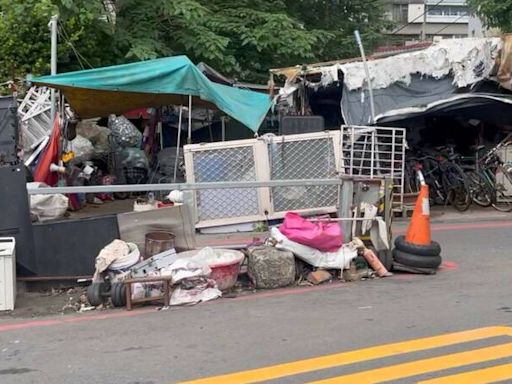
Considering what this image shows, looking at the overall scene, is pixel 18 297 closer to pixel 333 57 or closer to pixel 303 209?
pixel 303 209

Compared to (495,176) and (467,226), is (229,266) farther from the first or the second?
(495,176)

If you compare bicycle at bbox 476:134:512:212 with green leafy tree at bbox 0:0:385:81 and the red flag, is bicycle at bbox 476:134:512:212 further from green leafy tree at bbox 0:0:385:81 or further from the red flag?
the red flag

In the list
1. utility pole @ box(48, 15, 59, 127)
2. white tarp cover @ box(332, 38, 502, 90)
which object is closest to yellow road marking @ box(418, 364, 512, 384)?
utility pole @ box(48, 15, 59, 127)

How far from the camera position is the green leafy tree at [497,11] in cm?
1819

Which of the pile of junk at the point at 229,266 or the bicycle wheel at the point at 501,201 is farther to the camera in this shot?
the bicycle wheel at the point at 501,201

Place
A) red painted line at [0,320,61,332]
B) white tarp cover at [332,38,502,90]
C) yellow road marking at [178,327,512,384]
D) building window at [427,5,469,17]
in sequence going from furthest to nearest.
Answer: building window at [427,5,469,17] → white tarp cover at [332,38,502,90] → red painted line at [0,320,61,332] → yellow road marking at [178,327,512,384]

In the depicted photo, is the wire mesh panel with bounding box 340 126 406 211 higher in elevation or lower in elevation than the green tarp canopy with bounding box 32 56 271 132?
lower

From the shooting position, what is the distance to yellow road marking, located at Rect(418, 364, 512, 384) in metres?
4.44

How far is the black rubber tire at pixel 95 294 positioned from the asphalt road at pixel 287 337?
0.80ft

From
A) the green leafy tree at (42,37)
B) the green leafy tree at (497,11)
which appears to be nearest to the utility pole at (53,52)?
the green leafy tree at (42,37)

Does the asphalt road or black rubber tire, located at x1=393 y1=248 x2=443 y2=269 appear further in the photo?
black rubber tire, located at x1=393 y1=248 x2=443 y2=269

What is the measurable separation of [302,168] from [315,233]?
11.0 feet

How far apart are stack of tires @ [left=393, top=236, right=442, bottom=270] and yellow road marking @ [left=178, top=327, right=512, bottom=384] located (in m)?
2.30

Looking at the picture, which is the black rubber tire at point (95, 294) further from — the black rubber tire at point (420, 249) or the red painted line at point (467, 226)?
the red painted line at point (467, 226)
